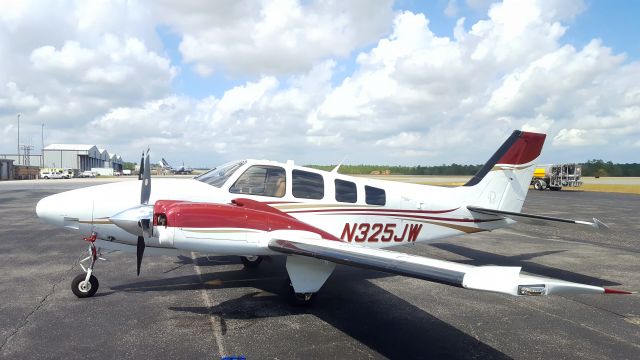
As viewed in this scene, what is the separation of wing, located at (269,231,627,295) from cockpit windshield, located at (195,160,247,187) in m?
1.61

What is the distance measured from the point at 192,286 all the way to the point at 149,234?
226 cm

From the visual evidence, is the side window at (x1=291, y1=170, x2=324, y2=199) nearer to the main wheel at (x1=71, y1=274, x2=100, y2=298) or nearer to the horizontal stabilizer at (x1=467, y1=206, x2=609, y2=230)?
the horizontal stabilizer at (x1=467, y1=206, x2=609, y2=230)

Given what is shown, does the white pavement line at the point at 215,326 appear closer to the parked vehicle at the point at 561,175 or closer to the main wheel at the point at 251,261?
the main wheel at the point at 251,261

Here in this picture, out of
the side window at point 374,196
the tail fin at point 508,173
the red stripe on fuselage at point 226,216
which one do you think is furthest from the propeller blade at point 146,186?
the tail fin at point 508,173

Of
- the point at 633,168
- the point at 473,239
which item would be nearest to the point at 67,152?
the point at 473,239

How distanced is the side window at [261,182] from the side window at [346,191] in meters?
1.15

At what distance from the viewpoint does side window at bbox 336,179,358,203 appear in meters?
8.10

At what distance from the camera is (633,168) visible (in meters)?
95.3

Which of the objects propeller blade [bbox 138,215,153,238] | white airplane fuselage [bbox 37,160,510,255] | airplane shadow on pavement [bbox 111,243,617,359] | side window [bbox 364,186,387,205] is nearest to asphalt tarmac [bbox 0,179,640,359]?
airplane shadow on pavement [bbox 111,243,617,359]

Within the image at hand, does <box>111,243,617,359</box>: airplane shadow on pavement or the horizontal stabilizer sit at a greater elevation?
the horizontal stabilizer

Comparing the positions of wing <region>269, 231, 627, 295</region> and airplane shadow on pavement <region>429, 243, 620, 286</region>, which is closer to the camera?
wing <region>269, 231, 627, 295</region>

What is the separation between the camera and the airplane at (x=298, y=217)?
610cm

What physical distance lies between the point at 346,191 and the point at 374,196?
639 millimetres

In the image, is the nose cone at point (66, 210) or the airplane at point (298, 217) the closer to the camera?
the airplane at point (298, 217)
